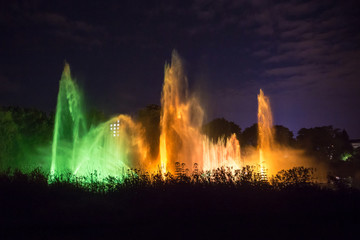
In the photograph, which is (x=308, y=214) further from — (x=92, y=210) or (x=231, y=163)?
(x=231, y=163)

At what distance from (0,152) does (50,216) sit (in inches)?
929

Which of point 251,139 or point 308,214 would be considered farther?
point 251,139

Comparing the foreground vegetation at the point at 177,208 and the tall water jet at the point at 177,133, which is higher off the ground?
the tall water jet at the point at 177,133

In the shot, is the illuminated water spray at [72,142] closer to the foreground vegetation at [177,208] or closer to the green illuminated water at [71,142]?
the green illuminated water at [71,142]

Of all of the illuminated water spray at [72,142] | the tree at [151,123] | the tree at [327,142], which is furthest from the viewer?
the tree at [327,142]

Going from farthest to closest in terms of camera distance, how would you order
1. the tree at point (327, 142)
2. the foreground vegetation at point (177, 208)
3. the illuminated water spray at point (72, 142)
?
1. the tree at point (327, 142)
2. the illuminated water spray at point (72, 142)
3. the foreground vegetation at point (177, 208)

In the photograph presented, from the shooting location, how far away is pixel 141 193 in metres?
9.86

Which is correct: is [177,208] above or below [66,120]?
below

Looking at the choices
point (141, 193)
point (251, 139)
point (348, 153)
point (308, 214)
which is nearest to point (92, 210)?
point (141, 193)

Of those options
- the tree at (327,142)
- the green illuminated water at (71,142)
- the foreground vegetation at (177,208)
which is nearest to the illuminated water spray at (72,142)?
the green illuminated water at (71,142)

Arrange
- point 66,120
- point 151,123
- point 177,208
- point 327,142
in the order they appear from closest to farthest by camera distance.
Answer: point 177,208
point 66,120
point 151,123
point 327,142

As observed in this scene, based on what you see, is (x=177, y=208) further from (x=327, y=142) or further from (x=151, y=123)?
(x=327, y=142)

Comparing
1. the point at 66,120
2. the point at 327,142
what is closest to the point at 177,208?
the point at 66,120

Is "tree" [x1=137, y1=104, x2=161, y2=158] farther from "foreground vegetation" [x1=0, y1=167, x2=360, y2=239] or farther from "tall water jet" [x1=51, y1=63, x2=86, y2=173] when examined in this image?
"foreground vegetation" [x1=0, y1=167, x2=360, y2=239]
